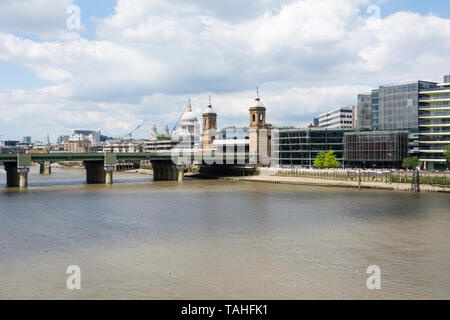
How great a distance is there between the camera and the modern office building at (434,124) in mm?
107938

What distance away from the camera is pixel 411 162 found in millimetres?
107312

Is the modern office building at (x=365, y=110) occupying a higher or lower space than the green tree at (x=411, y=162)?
higher

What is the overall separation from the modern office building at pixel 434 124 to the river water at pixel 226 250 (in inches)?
1746

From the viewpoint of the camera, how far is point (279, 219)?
54719mm

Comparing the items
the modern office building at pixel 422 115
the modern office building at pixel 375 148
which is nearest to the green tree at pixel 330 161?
the modern office building at pixel 375 148

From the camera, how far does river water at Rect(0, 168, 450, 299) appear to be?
92.6 ft

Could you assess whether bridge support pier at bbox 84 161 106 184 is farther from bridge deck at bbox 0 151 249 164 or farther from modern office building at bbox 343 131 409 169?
modern office building at bbox 343 131 409 169

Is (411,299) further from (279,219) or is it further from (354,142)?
(354,142)

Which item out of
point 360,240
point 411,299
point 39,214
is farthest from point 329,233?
point 39,214

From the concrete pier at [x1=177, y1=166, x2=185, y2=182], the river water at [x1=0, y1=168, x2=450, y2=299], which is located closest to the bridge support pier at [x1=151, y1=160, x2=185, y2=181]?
the concrete pier at [x1=177, y1=166, x2=185, y2=182]

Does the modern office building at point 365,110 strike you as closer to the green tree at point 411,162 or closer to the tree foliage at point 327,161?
the tree foliage at point 327,161

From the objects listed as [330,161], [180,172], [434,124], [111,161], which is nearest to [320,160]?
[330,161]
